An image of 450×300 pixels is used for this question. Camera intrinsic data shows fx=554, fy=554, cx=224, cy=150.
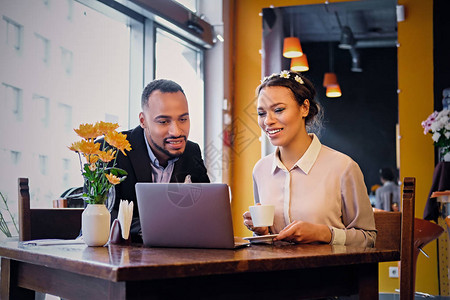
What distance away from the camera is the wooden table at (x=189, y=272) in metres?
1.12

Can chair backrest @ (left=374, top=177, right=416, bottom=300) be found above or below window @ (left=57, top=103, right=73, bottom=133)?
below

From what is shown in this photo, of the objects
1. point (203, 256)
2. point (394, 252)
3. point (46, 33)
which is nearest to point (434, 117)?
point (46, 33)

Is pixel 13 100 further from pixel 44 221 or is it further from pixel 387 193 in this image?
pixel 387 193

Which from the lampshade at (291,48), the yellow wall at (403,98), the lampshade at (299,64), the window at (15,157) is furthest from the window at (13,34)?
the lampshade at (299,64)

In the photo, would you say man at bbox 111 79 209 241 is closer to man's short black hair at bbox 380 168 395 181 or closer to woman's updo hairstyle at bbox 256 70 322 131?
woman's updo hairstyle at bbox 256 70 322 131

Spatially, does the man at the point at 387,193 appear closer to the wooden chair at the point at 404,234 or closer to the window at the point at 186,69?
the window at the point at 186,69

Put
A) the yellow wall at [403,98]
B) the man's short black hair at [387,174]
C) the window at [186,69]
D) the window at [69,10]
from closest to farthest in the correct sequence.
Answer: the window at [69,10]
the window at [186,69]
the yellow wall at [403,98]
the man's short black hair at [387,174]

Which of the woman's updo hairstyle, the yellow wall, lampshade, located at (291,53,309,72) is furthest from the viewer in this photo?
lampshade, located at (291,53,309,72)

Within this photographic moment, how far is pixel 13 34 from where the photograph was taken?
3229 mm

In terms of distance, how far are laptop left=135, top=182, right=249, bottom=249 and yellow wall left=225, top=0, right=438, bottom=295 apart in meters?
3.73

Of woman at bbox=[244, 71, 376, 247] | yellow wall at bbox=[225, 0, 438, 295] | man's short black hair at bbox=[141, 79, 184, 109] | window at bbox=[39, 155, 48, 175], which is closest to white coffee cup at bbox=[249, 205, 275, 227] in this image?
woman at bbox=[244, 71, 376, 247]

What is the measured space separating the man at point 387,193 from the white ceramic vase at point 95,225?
151 inches

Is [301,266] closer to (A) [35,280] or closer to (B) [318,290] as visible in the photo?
(B) [318,290]

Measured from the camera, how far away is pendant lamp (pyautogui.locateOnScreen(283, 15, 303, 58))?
5.34 m
